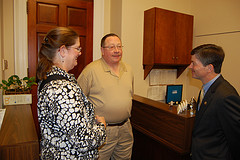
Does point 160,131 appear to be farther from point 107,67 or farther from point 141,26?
point 141,26

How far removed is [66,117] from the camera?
0.86 m

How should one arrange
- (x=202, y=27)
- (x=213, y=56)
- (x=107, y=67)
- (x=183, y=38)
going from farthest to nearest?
(x=202, y=27) → (x=183, y=38) → (x=107, y=67) → (x=213, y=56)

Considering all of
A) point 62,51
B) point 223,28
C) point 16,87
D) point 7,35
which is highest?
point 223,28

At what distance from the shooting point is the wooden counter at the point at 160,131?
1694 mm

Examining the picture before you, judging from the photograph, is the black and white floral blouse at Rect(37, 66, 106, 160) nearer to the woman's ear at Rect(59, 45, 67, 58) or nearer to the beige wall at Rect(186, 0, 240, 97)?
the woman's ear at Rect(59, 45, 67, 58)

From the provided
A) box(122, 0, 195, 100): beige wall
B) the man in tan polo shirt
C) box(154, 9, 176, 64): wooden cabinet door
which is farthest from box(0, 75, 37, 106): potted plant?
box(154, 9, 176, 64): wooden cabinet door

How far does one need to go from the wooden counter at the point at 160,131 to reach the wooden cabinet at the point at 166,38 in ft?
2.77

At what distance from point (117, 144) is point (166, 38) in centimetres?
179

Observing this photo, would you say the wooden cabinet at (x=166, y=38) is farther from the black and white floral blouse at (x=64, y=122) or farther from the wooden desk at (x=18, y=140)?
the black and white floral blouse at (x=64, y=122)

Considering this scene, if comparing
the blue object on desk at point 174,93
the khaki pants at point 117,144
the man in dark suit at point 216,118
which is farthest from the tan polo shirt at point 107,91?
the blue object on desk at point 174,93

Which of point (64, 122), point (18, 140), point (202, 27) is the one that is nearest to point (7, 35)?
point (18, 140)

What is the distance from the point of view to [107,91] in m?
1.76

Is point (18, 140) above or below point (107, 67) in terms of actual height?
below

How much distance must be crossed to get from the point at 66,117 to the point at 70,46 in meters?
0.40
